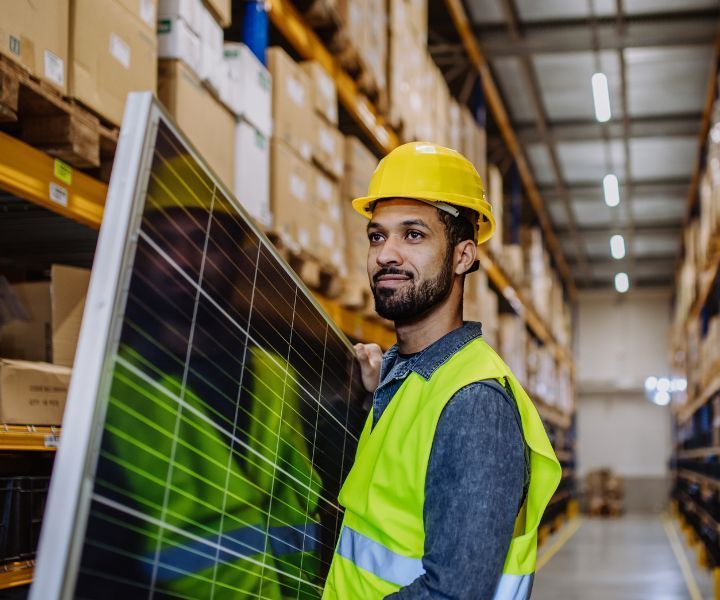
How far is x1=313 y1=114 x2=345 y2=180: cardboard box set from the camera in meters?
4.55

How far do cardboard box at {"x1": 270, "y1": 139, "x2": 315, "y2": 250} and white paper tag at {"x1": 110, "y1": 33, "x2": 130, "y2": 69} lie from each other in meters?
1.26

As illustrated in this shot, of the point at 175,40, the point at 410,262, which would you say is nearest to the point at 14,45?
the point at 175,40

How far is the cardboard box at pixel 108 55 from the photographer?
8.16 ft

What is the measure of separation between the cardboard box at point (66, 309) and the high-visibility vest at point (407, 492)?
120cm

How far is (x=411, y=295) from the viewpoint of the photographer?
190cm

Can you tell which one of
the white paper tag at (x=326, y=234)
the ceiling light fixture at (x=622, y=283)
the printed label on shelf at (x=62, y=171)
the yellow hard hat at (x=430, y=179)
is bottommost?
the yellow hard hat at (x=430, y=179)

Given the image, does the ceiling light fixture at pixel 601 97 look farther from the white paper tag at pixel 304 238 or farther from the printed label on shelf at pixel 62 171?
the printed label on shelf at pixel 62 171

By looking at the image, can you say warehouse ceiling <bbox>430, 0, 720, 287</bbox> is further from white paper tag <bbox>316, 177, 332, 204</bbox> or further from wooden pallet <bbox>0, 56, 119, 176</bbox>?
wooden pallet <bbox>0, 56, 119, 176</bbox>

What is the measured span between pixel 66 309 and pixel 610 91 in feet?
34.6

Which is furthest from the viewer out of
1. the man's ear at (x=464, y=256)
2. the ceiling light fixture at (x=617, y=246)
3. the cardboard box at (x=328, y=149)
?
the ceiling light fixture at (x=617, y=246)

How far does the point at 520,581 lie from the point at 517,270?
36.4ft

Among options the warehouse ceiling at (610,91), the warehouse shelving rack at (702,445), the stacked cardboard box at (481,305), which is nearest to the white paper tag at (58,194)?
the stacked cardboard box at (481,305)

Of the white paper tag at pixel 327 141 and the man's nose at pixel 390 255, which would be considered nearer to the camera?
the man's nose at pixel 390 255

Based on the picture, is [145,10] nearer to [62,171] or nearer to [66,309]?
[62,171]
